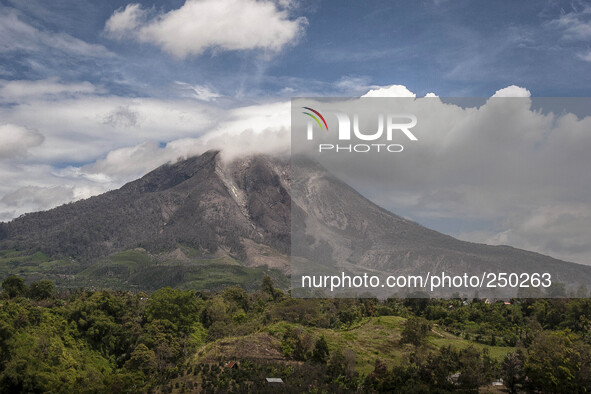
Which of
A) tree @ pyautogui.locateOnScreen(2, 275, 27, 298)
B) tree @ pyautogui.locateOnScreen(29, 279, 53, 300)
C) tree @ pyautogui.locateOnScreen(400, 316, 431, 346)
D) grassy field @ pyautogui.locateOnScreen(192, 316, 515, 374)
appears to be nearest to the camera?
grassy field @ pyautogui.locateOnScreen(192, 316, 515, 374)

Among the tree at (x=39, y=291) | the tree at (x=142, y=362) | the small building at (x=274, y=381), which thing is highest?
the tree at (x=39, y=291)

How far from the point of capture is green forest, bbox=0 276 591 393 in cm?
3647

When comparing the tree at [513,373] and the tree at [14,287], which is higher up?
the tree at [14,287]

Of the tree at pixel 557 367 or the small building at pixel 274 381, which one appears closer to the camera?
the small building at pixel 274 381

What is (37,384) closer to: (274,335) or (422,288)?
(274,335)

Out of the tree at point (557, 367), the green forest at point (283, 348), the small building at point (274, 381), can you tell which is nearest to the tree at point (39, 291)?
the green forest at point (283, 348)

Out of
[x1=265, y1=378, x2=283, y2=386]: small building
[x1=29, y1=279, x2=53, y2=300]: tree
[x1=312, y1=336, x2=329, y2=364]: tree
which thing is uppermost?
[x1=29, y1=279, x2=53, y2=300]: tree

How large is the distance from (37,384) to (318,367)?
20346mm

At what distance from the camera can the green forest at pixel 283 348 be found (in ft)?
120

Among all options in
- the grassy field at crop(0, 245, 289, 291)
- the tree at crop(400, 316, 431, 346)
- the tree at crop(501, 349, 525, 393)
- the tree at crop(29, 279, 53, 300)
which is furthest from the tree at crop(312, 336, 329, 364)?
the grassy field at crop(0, 245, 289, 291)

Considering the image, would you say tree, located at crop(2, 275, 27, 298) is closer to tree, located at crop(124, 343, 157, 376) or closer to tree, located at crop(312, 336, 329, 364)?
tree, located at crop(124, 343, 157, 376)

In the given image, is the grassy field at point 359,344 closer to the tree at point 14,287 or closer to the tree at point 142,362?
the tree at point 142,362

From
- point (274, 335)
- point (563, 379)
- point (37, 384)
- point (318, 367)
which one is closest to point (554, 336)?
point (563, 379)

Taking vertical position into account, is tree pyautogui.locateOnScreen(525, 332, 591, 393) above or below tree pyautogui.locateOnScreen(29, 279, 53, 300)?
below
